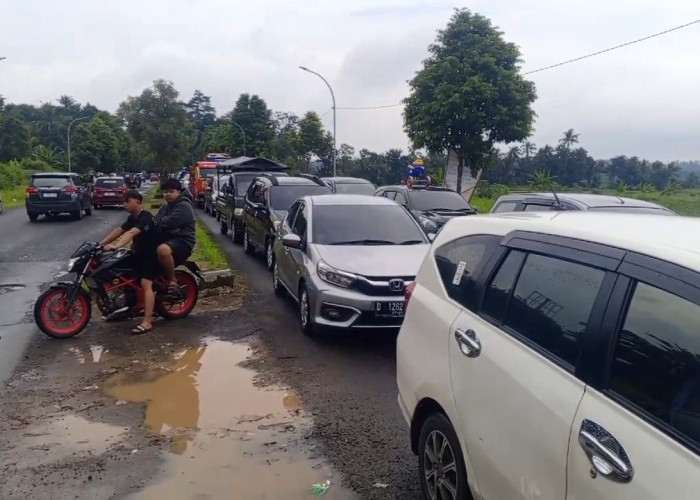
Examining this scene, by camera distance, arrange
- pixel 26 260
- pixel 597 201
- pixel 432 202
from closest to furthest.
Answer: pixel 597 201 → pixel 26 260 → pixel 432 202

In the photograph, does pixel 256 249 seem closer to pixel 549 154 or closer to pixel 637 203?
pixel 637 203

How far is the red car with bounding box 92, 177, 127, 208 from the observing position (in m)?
→ 29.8

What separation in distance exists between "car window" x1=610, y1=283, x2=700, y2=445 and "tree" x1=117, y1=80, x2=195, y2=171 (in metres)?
38.9

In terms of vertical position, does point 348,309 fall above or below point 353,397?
above

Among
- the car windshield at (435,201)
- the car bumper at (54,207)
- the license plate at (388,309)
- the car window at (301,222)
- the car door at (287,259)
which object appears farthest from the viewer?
the car bumper at (54,207)

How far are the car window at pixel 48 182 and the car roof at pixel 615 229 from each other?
21996 millimetres

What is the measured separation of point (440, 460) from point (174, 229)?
5384mm

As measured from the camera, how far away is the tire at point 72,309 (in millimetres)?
7418

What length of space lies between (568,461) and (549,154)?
36110mm

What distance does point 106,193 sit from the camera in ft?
97.9

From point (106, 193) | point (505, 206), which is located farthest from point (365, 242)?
point (106, 193)

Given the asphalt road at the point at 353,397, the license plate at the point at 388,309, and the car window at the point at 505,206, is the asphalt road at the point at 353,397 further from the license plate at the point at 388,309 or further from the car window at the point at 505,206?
the car window at the point at 505,206

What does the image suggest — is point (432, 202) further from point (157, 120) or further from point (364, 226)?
point (157, 120)

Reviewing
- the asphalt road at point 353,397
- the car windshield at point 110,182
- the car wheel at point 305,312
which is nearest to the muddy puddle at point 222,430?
the asphalt road at point 353,397
